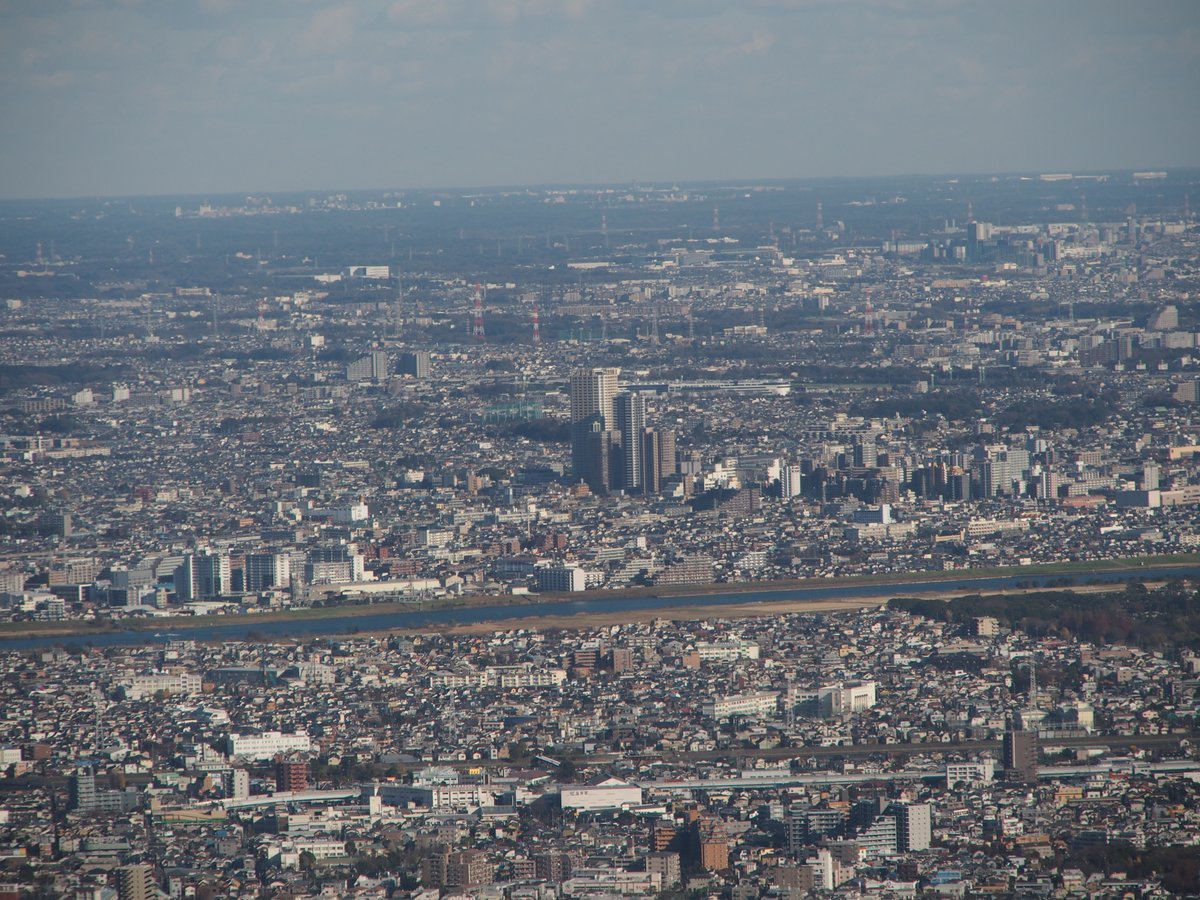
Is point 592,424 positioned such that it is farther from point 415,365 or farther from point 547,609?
point 415,365

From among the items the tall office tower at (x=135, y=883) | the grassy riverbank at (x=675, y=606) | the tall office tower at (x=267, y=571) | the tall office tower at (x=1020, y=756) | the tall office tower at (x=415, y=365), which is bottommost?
the tall office tower at (x=415, y=365)

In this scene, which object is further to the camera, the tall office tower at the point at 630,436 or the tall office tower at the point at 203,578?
the tall office tower at the point at 630,436

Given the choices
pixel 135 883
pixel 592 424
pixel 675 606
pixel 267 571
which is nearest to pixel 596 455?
pixel 592 424

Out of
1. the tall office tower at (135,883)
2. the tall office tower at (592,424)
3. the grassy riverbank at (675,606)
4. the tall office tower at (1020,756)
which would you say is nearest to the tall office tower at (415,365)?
the tall office tower at (592,424)

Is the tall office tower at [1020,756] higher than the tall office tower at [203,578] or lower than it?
higher

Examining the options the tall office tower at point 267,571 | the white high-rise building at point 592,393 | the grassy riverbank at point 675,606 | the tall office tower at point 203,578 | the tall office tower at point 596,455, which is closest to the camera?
the grassy riverbank at point 675,606

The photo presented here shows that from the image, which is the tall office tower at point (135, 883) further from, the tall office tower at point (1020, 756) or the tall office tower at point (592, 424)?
the tall office tower at point (592, 424)

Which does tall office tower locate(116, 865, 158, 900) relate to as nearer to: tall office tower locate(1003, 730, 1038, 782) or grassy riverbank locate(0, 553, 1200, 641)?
tall office tower locate(1003, 730, 1038, 782)
